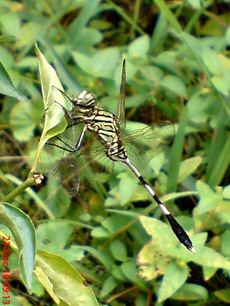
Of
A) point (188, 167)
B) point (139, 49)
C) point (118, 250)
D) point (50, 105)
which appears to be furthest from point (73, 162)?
point (139, 49)

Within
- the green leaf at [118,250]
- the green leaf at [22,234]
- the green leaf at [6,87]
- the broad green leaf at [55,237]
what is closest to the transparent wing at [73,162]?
the broad green leaf at [55,237]

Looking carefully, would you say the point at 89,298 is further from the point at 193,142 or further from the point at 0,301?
the point at 193,142

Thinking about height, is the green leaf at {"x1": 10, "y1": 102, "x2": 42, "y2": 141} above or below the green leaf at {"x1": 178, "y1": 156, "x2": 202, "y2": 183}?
above

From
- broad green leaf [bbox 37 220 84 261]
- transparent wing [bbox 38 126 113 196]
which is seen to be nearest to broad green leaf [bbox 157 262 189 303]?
broad green leaf [bbox 37 220 84 261]

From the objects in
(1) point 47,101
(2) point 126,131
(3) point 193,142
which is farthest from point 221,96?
(1) point 47,101

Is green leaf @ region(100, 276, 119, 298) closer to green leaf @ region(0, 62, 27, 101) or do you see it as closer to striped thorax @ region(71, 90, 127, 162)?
striped thorax @ region(71, 90, 127, 162)

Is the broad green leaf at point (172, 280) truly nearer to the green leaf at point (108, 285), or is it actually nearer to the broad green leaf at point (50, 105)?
the green leaf at point (108, 285)

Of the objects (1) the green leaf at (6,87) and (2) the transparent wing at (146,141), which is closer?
(1) the green leaf at (6,87)

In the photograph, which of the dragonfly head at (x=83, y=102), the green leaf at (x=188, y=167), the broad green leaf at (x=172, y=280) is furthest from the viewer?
the green leaf at (x=188, y=167)
